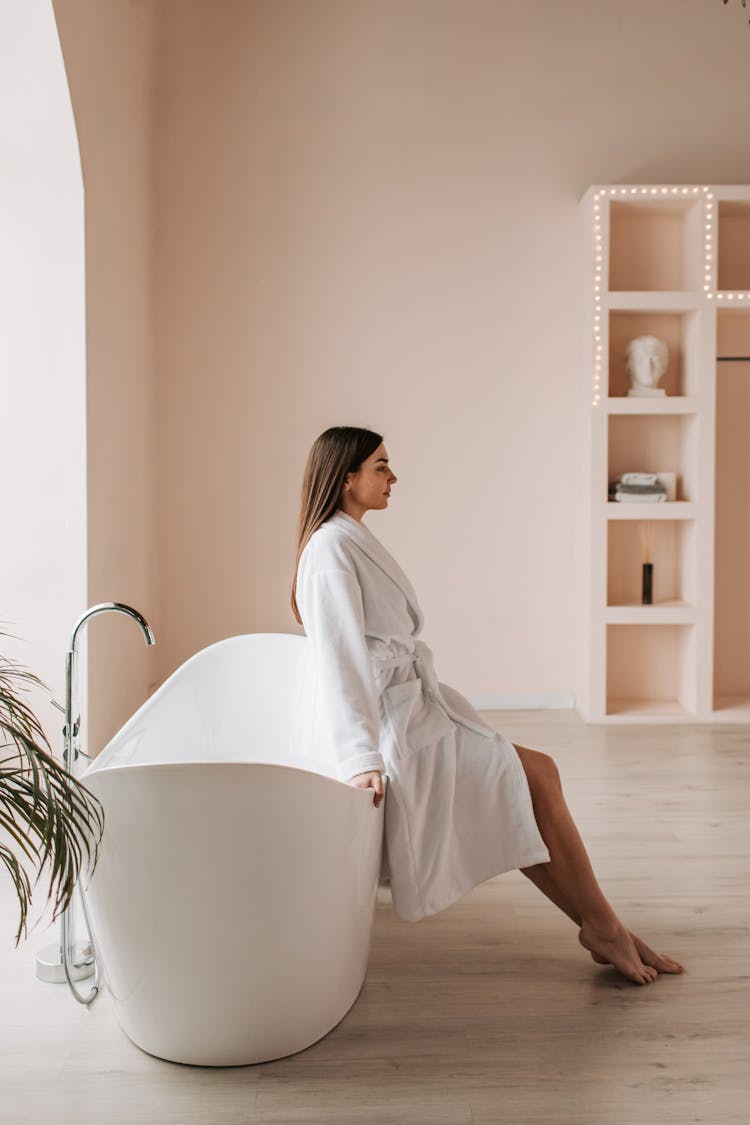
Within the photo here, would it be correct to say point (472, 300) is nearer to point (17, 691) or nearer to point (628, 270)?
point (628, 270)

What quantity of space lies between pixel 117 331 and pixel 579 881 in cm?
246

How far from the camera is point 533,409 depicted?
4387mm

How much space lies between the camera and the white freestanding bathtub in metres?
1.58

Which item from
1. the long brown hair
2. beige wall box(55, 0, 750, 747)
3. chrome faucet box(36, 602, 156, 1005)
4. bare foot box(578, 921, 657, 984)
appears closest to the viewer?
chrome faucet box(36, 602, 156, 1005)

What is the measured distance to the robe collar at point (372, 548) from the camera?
208 centimetres

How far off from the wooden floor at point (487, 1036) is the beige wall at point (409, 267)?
6.54 ft

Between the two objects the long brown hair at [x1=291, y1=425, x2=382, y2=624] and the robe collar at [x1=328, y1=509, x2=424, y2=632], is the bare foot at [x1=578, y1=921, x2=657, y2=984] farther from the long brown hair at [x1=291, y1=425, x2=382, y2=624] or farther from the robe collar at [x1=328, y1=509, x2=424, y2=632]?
the long brown hair at [x1=291, y1=425, x2=382, y2=624]

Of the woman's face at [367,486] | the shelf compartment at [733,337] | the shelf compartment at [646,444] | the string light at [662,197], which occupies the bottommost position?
the woman's face at [367,486]

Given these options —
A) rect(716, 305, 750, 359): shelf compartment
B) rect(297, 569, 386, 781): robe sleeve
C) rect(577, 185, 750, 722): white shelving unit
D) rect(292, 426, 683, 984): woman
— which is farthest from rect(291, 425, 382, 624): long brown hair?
rect(716, 305, 750, 359): shelf compartment

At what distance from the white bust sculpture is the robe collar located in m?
2.36

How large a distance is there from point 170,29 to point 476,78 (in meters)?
1.28

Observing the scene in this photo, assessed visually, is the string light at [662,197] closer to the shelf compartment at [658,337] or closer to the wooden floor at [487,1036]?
the shelf compartment at [658,337]

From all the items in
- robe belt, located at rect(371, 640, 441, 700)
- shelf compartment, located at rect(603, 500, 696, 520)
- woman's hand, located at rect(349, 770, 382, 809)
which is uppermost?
shelf compartment, located at rect(603, 500, 696, 520)

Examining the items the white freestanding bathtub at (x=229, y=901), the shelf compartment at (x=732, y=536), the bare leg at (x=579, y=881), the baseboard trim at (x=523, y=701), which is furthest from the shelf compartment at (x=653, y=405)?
the white freestanding bathtub at (x=229, y=901)
